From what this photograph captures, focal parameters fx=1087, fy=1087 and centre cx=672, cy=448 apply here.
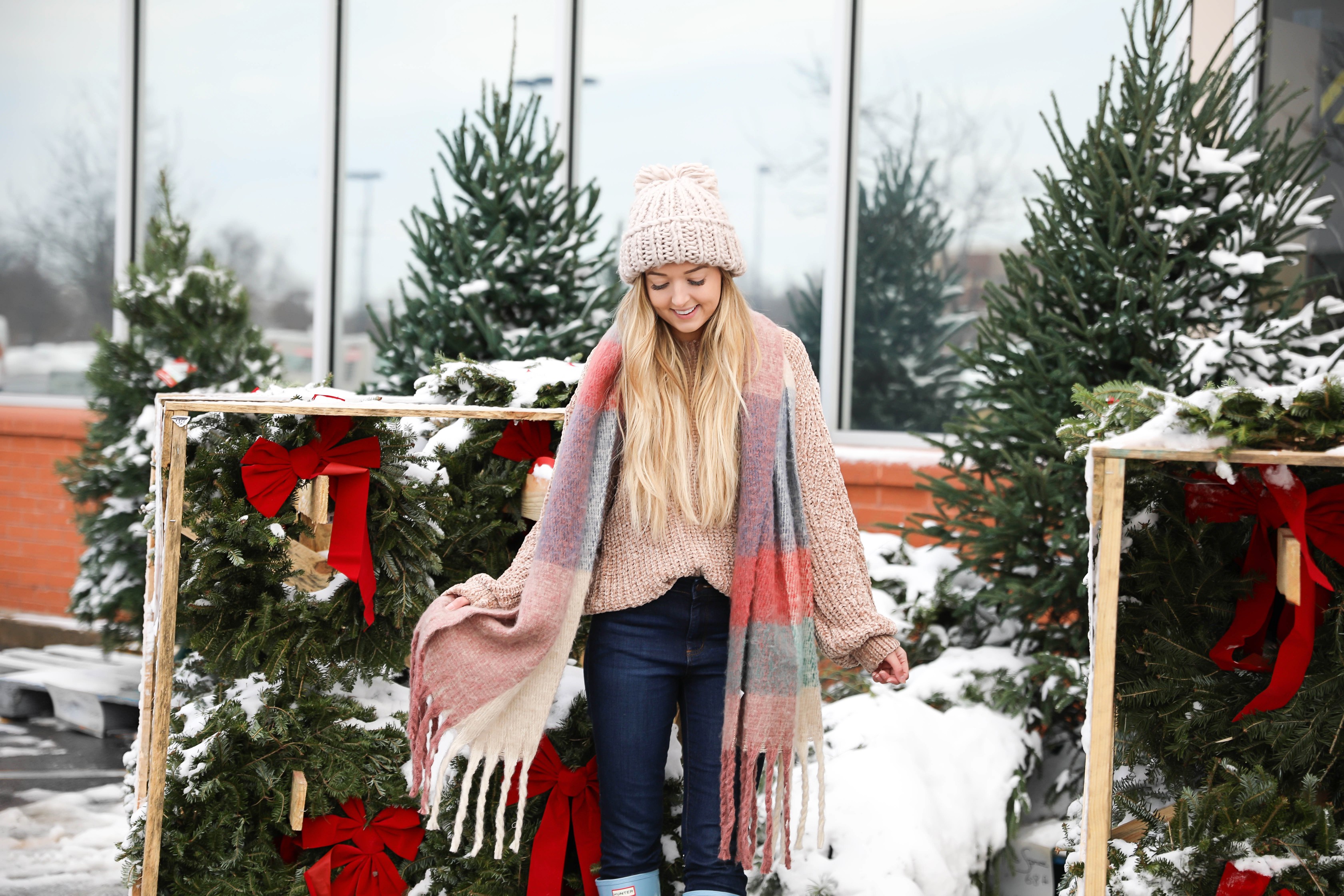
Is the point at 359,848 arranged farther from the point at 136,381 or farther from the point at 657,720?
the point at 136,381

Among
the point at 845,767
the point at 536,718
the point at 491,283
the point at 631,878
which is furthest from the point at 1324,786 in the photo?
the point at 491,283

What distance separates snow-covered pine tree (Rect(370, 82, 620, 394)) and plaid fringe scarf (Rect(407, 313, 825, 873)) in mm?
1766

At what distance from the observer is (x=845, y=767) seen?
9.43 ft

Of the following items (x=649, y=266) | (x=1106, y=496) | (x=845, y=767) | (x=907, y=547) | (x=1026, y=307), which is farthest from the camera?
(x=907, y=547)

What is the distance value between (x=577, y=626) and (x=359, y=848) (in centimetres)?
89

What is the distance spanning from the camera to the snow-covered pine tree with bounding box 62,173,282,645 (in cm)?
483

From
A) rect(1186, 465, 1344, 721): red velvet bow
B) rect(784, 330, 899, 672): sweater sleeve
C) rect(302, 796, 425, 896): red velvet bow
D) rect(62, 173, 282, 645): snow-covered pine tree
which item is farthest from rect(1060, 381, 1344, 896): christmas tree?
rect(62, 173, 282, 645): snow-covered pine tree

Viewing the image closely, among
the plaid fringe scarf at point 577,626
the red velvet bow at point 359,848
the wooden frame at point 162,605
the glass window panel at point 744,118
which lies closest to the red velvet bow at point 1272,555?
the plaid fringe scarf at point 577,626

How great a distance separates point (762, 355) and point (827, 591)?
46cm

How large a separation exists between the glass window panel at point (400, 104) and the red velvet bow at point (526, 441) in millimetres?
3747

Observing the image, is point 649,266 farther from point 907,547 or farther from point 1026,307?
point 907,547

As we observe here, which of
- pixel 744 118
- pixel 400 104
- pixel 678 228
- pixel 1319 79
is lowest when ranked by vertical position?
pixel 678 228

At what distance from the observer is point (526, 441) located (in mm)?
2611

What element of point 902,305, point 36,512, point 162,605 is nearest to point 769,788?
point 162,605
